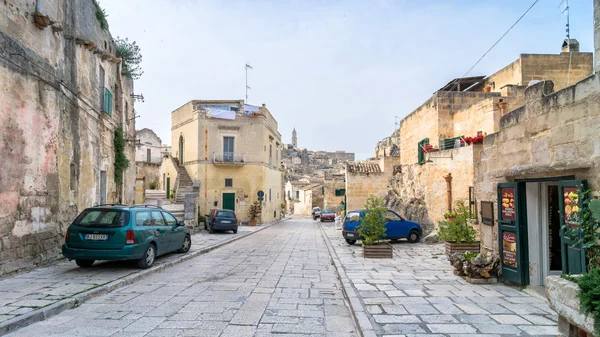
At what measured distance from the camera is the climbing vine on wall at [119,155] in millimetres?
15672

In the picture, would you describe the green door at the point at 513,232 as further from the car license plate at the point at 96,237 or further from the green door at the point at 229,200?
the green door at the point at 229,200

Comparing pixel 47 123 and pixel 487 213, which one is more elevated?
pixel 47 123

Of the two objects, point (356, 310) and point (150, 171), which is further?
point (150, 171)

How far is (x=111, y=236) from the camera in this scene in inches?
339

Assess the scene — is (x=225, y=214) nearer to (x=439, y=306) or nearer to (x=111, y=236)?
(x=111, y=236)

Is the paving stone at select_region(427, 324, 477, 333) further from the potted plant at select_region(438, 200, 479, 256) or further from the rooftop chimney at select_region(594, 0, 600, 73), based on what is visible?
the potted plant at select_region(438, 200, 479, 256)

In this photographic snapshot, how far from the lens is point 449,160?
14953 millimetres

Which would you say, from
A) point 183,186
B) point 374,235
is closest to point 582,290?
point 374,235

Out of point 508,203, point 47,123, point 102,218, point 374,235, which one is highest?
point 47,123

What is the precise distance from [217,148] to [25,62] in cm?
2154

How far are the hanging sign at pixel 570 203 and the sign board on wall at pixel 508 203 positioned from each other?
143 centimetres

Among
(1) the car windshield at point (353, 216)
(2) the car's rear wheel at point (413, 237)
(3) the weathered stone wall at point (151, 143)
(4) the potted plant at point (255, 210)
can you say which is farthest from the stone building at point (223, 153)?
(2) the car's rear wheel at point (413, 237)

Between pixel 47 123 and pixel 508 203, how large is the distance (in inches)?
407

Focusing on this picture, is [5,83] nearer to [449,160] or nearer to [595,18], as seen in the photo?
[595,18]
